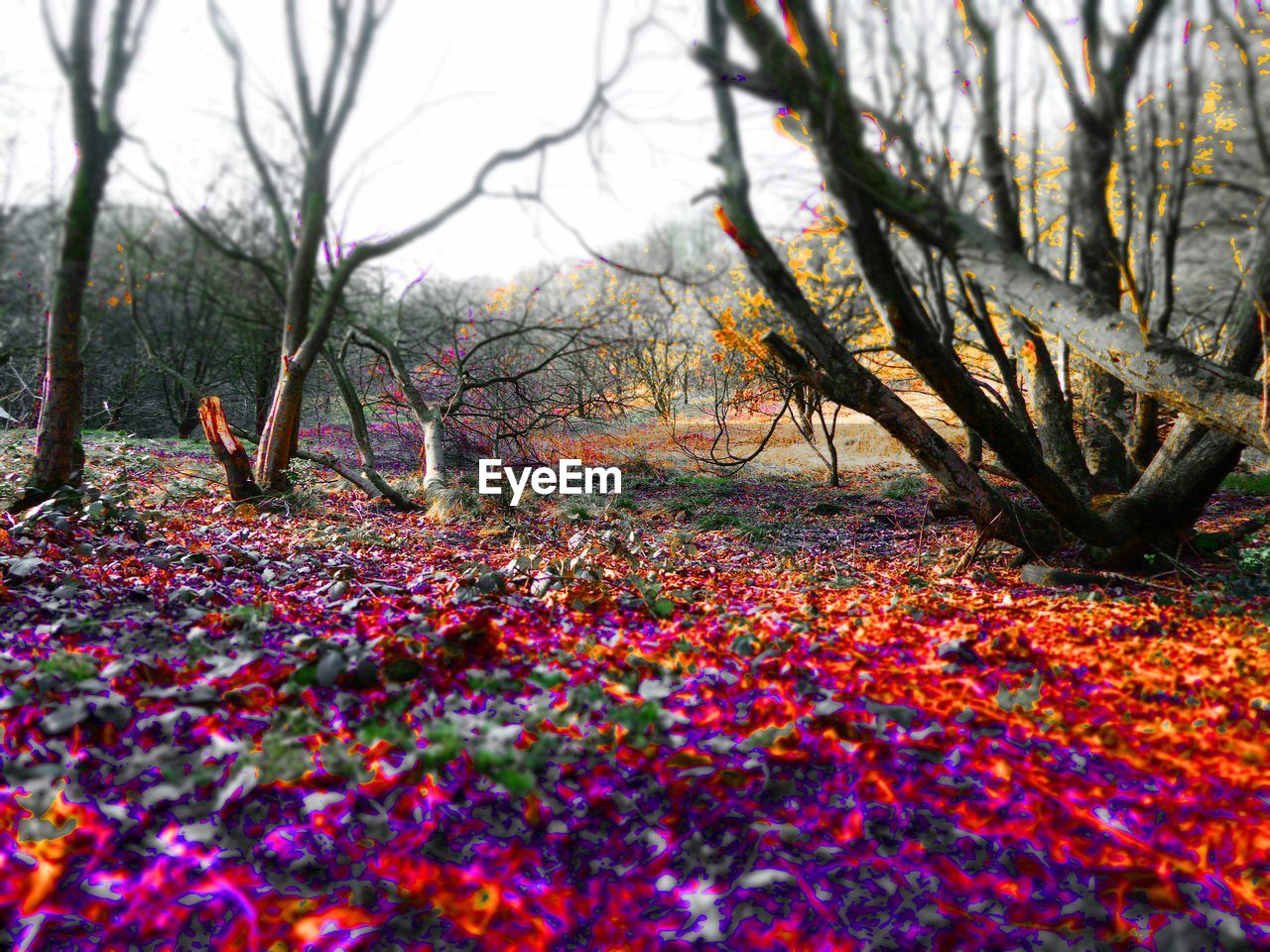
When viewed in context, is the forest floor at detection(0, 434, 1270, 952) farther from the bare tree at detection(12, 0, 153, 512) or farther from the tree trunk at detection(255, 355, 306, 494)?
the tree trunk at detection(255, 355, 306, 494)

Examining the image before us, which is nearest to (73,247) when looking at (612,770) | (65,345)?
(65,345)

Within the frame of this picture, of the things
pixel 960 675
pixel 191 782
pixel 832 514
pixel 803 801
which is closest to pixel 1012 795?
pixel 803 801

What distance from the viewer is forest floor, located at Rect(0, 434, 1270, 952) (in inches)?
48.9

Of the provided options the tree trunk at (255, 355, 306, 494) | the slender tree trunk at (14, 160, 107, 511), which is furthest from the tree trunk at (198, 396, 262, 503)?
the slender tree trunk at (14, 160, 107, 511)

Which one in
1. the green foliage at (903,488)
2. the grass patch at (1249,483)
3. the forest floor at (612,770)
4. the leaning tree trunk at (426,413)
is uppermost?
the leaning tree trunk at (426,413)

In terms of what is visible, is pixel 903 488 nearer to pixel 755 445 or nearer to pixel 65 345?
pixel 755 445

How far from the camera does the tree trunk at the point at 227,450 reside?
592cm

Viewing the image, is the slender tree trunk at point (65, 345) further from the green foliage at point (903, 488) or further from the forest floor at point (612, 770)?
the green foliage at point (903, 488)

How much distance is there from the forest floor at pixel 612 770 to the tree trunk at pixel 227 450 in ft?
9.36

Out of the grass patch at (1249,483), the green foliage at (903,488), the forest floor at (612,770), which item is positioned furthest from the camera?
the green foliage at (903,488)

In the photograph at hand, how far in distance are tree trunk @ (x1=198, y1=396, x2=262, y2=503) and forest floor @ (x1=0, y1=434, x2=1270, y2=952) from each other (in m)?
2.85

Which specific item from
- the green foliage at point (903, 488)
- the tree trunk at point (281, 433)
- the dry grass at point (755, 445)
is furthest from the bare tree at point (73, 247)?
the green foliage at point (903, 488)

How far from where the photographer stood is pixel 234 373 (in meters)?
13.9

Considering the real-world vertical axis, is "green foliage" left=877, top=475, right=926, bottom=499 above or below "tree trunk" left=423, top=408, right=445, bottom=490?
below
